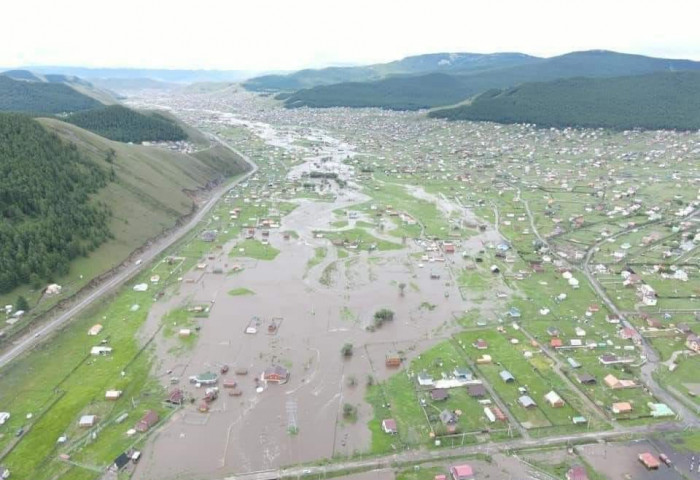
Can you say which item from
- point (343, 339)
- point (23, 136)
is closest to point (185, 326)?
point (343, 339)

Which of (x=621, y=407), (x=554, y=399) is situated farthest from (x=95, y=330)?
(x=621, y=407)

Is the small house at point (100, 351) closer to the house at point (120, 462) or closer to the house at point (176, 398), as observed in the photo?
the house at point (176, 398)

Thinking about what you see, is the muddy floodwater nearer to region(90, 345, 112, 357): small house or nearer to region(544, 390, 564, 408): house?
region(90, 345, 112, 357): small house

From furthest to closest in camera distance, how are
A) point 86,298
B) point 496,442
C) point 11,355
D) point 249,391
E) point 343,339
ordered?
1. point 86,298
2. point 343,339
3. point 11,355
4. point 249,391
5. point 496,442

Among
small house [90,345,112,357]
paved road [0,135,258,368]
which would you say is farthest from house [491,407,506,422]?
paved road [0,135,258,368]

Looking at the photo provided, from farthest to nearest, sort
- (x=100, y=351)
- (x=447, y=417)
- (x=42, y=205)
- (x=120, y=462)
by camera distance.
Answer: (x=42, y=205)
(x=100, y=351)
(x=447, y=417)
(x=120, y=462)

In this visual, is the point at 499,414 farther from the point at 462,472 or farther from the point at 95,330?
the point at 95,330

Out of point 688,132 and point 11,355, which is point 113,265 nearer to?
point 11,355
